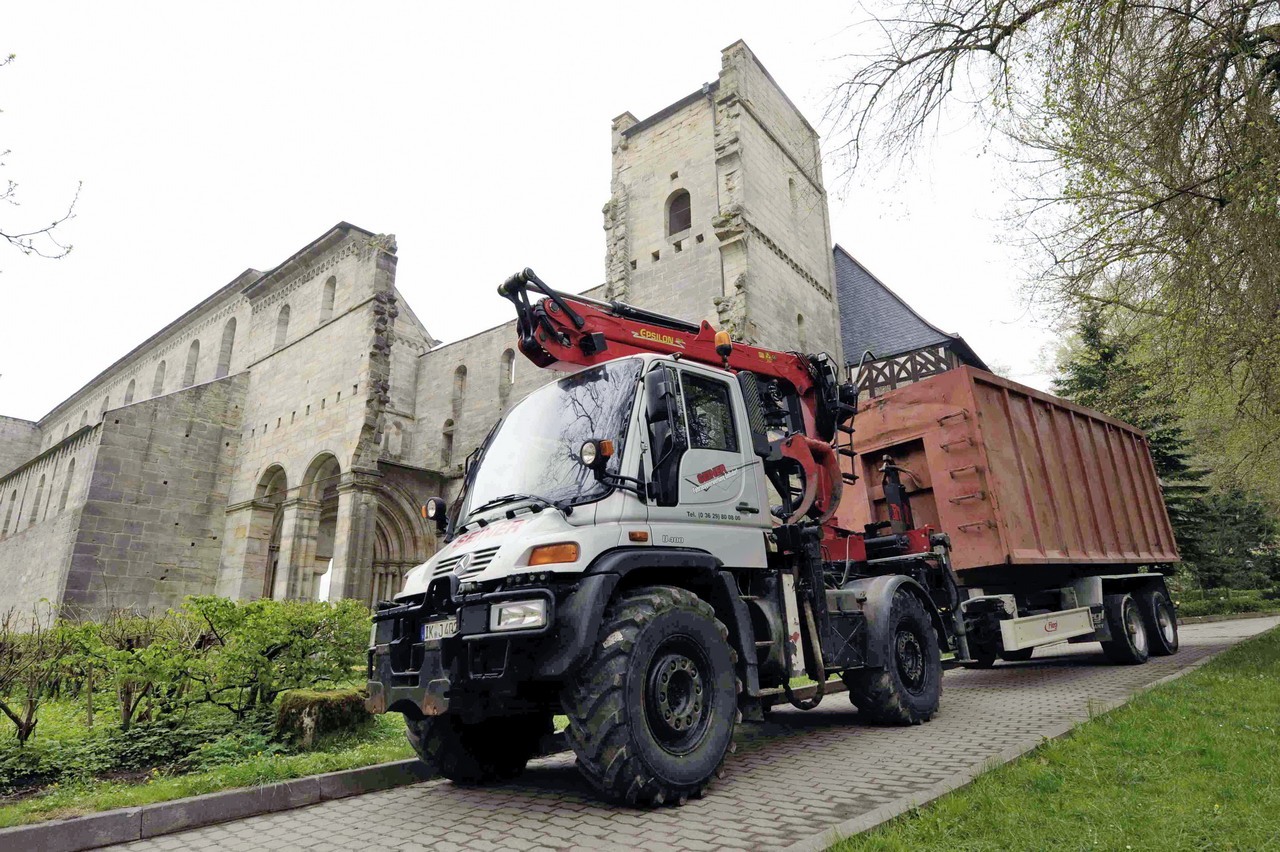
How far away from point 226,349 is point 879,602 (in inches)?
1155

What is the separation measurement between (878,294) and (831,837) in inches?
899

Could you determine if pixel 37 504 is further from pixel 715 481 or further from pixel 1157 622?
pixel 1157 622

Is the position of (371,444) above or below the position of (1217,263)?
above

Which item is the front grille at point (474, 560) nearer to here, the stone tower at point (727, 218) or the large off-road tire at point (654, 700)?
the large off-road tire at point (654, 700)

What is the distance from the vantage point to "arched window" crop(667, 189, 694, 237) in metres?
21.5

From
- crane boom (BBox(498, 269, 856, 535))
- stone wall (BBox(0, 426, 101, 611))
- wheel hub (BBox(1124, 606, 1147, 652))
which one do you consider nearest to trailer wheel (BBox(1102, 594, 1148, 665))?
wheel hub (BBox(1124, 606, 1147, 652))

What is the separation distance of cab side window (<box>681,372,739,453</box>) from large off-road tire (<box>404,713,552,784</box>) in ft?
7.15

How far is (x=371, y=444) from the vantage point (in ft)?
62.2

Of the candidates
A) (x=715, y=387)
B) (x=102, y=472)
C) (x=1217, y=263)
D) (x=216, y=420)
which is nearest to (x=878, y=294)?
(x=1217, y=263)

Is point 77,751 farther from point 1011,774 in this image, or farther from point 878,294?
point 878,294

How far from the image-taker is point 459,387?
84.9ft

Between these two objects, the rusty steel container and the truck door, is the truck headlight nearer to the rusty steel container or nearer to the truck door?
the truck door

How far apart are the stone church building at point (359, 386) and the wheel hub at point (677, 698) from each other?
14.5m

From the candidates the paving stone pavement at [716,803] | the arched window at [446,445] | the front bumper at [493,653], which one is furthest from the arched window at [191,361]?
the front bumper at [493,653]
